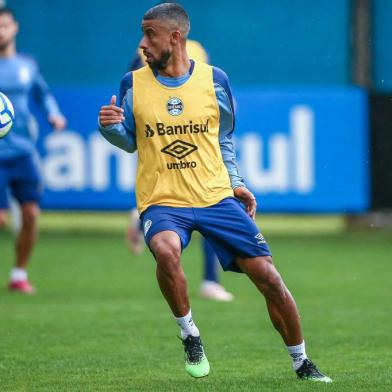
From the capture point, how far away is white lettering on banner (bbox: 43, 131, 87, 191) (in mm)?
16844

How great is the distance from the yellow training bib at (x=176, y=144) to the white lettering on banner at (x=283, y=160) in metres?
9.43

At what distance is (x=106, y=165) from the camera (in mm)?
16844

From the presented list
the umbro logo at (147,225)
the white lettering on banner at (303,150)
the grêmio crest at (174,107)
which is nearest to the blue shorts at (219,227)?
the umbro logo at (147,225)

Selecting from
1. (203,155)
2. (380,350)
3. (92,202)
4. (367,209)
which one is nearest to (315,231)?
(367,209)

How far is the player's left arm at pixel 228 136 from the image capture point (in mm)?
7133

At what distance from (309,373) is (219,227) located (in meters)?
0.94

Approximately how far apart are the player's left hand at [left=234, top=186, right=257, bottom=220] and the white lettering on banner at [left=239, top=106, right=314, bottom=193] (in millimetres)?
9272

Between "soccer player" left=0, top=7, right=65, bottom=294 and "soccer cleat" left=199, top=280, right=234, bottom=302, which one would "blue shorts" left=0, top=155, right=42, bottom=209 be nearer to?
"soccer player" left=0, top=7, right=65, bottom=294

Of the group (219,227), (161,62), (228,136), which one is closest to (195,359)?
(219,227)

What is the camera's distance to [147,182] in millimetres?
7047

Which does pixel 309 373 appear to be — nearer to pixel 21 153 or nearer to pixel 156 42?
pixel 156 42

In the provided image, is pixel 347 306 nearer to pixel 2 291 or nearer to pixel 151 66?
pixel 2 291

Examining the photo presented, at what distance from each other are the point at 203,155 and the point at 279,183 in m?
9.66

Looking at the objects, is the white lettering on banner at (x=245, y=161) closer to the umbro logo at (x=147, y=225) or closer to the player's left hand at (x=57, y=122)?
the player's left hand at (x=57, y=122)
